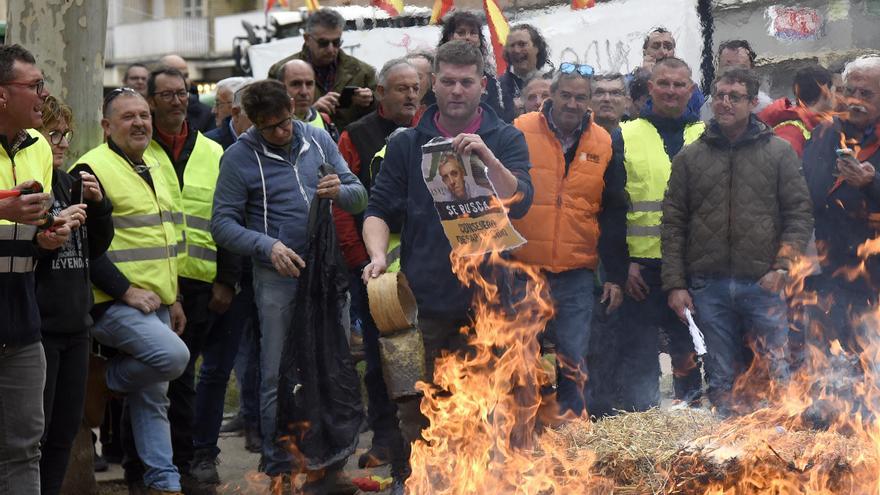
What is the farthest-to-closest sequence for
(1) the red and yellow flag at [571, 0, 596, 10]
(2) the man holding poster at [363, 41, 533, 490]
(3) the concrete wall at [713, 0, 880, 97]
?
(3) the concrete wall at [713, 0, 880, 97] → (1) the red and yellow flag at [571, 0, 596, 10] → (2) the man holding poster at [363, 41, 533, 490]

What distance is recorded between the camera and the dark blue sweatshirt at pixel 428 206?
21.5ft

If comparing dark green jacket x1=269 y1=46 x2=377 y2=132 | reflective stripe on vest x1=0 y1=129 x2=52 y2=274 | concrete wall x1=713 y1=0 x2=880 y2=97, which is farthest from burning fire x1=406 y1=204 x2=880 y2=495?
concrete wall x1=713 y1=0 x2=880 y2=97

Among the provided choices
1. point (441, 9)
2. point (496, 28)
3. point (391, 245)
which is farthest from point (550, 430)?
point (441, 9)

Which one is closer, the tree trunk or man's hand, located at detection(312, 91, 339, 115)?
the tree trunk

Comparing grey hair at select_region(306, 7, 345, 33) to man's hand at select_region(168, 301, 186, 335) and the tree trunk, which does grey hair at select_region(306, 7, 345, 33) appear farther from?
man's hand at select_region(168, 301, 186, 335)

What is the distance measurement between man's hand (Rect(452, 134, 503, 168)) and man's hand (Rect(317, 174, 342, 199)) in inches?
45.4

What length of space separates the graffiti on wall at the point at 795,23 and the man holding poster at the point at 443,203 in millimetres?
8173

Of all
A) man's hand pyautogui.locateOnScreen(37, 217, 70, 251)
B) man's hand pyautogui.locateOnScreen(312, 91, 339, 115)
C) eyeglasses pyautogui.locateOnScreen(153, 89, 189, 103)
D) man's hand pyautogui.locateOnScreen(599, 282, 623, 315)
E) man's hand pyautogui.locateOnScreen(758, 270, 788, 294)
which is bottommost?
man's hand pyautogui.locateOnScreen(599, 282, 623, 315)

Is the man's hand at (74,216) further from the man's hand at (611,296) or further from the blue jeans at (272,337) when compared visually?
the man's hand at (611,296)

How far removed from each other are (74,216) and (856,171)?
15.7ft

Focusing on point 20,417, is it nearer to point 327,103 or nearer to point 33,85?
point 33,85

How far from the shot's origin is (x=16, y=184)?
553cm

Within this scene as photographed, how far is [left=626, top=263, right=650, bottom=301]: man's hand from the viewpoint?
8.21m

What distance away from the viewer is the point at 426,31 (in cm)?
1376
